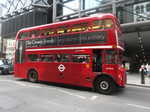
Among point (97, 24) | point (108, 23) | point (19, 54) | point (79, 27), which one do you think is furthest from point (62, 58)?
point (19, 54)

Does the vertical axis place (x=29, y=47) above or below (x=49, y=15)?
below

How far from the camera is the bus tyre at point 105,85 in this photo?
8312 millimetres

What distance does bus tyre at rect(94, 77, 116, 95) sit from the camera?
327 inches

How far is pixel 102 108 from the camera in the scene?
5930 millimetres

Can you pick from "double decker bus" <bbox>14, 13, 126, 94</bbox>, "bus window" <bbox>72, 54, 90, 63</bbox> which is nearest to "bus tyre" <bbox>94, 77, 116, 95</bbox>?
"double decker bus" <bbox>14, 13, 126, 94</bbox>

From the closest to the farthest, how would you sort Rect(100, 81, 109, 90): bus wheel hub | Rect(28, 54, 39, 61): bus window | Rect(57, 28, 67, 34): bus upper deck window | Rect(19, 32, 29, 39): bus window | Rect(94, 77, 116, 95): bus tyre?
Rect(94, 77, 116, 95): bus tyre
Rect(100, 81, 109, 90): bus wheel hub
Rect(57, 28, 67, 34): bus upper deck window
Rect(28, 54, 39, 61): bus window
Rect(19, 32, 29, 39): bus window

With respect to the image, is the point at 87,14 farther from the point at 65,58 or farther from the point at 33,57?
the point at 65,58

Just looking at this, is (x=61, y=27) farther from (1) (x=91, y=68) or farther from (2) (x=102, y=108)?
(2) (x=102, y=108)

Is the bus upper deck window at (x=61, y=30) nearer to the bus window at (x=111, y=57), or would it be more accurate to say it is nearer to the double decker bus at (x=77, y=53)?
the double decker bus at (x=77, y=53)

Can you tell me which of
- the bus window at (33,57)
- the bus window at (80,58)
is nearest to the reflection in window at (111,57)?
the bus window at (80,58)

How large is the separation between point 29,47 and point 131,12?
1224cm

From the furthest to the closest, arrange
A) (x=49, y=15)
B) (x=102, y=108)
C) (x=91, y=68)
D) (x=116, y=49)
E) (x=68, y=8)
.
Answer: (x=49, y=15)
(x=68, y=8)
(x=91, y=68)
(x=116, y=49)
(x=102, y=108)

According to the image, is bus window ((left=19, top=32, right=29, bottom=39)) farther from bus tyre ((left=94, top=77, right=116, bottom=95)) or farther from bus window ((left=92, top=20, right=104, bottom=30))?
bus tyre ((left=94, top=77, right=116, bottom=95))

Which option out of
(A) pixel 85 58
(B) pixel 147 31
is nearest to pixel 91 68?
(A) pixel 85 58
